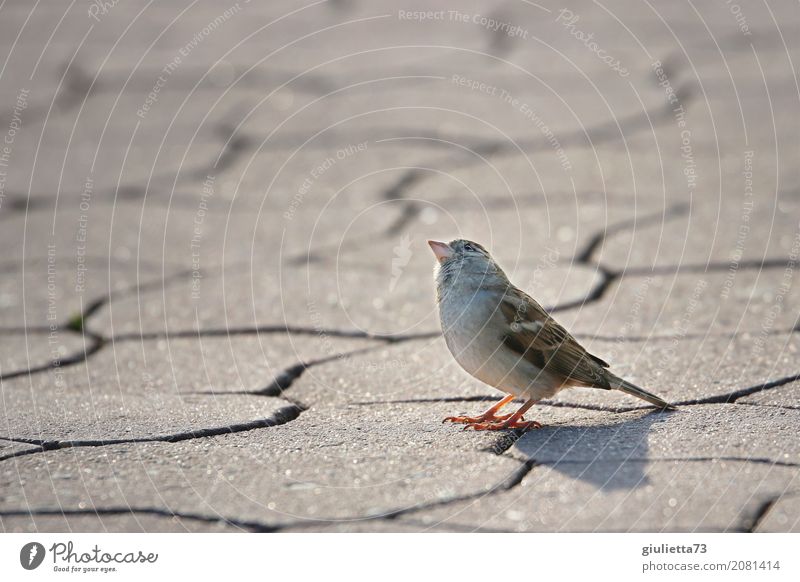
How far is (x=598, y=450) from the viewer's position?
2.16 m

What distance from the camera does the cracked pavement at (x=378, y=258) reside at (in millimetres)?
2070

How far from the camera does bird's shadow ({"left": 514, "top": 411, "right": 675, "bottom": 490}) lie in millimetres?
2043

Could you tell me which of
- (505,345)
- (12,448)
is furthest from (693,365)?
(12,448)

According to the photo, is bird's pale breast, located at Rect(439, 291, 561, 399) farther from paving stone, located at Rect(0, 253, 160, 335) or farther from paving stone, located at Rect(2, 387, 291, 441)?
paving stone, located at Rect(0, 253, 160, 335)

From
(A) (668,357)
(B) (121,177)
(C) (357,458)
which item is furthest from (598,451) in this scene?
(B) (121,177)

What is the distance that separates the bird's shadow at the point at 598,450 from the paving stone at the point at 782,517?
0.74ft

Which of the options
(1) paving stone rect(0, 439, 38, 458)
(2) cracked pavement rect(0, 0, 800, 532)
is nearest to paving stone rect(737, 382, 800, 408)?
(2) cracked pavement rect(0, 0, 800, 532)

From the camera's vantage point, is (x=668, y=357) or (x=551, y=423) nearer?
(x=551, y=423)

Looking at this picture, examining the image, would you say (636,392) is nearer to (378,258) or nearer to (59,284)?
(378,258)

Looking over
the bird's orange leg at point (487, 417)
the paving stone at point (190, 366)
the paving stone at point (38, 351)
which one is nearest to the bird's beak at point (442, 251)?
the bird's orange leg at point (487, 417)
